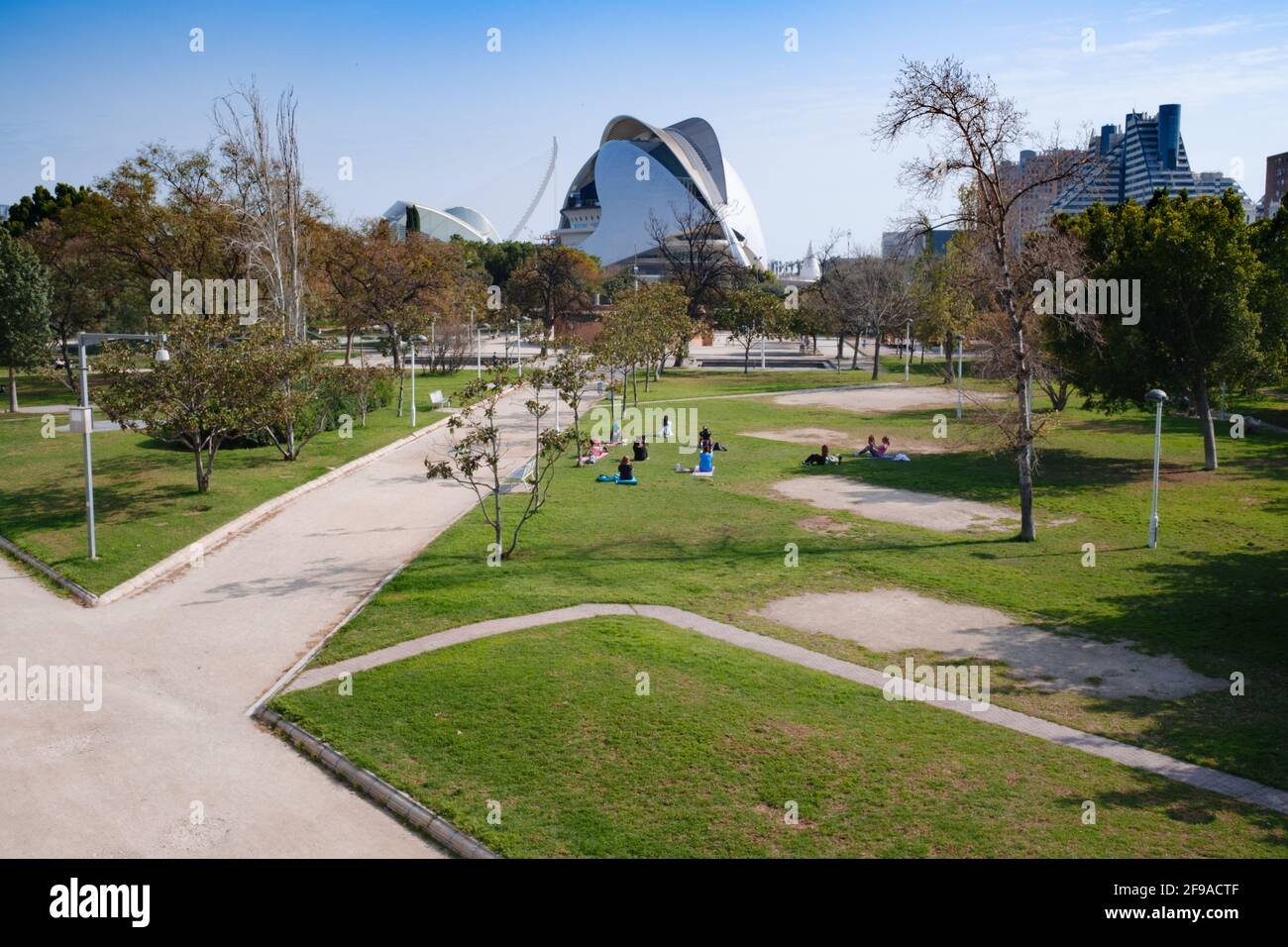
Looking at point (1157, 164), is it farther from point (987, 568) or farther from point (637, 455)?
point (987, 568)

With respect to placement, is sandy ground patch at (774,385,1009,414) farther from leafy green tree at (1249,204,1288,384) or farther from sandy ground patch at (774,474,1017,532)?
sandy ground patch at (774,474,1017,532)

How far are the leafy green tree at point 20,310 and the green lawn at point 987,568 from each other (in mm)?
23567

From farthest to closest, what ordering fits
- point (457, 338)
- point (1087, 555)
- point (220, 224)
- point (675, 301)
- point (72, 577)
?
point (457, 338) → point (675, 301) → point (220, 224) → point (1087, 555) → point (72, 577)

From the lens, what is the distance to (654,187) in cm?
10262

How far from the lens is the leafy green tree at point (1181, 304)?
82.0 feet

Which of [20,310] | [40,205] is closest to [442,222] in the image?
[40,205]

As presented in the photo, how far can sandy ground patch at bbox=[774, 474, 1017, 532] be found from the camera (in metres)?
21.2

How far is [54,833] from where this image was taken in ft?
29.6

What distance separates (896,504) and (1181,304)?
9664mm

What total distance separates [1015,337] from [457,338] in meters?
41.7

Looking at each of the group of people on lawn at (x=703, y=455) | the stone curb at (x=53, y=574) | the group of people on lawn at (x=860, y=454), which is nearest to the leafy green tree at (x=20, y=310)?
the stone curb at (x=53, y=574)

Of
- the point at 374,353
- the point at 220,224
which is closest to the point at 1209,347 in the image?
the point at 220,224

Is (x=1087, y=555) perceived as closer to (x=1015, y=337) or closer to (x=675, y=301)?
(x=1015, y=337)

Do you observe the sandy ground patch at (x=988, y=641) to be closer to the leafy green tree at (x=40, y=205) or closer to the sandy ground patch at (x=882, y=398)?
the sandy ground patch at (x=882, y=398)
